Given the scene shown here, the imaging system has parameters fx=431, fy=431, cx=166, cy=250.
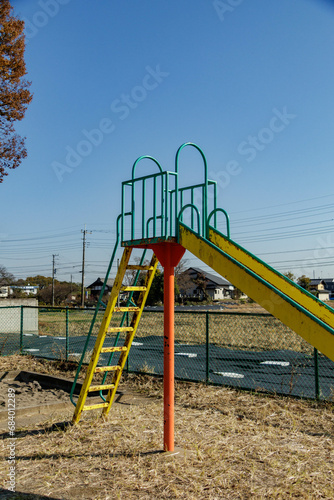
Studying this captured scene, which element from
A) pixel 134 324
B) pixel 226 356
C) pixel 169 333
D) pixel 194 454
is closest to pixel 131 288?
pixel 134 324

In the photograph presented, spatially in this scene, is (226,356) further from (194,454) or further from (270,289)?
(270,289)

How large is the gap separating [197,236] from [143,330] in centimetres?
1497

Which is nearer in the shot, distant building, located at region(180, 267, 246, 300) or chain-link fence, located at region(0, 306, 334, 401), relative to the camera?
chain-link fence, located at region(0, 306, 334, 401)

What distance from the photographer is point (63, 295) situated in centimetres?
6731

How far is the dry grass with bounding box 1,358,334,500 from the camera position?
386 cm

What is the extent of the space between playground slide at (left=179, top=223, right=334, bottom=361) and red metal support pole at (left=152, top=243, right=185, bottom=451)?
0.95ft

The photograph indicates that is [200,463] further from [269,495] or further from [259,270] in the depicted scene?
[259,270]

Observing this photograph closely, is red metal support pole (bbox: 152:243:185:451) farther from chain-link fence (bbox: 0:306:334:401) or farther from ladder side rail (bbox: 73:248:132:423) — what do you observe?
chain-link fence (bbox: 0:306:334:401)

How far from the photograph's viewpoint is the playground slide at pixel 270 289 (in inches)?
124

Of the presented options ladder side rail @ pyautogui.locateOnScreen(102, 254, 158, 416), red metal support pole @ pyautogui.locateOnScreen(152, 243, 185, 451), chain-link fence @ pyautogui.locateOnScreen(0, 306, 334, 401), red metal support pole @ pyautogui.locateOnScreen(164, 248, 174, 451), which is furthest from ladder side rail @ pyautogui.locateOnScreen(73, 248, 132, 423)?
chain-link fence @ pyautogui.locateOnScreen(0, 306, 334, 401)

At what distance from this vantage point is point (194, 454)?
468 centimetres

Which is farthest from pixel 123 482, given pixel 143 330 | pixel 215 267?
pixel 143 330

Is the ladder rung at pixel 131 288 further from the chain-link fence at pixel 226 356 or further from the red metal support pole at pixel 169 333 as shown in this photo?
the chain-link fence at pixel 226 356

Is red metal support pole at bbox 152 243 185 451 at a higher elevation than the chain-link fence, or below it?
higher
